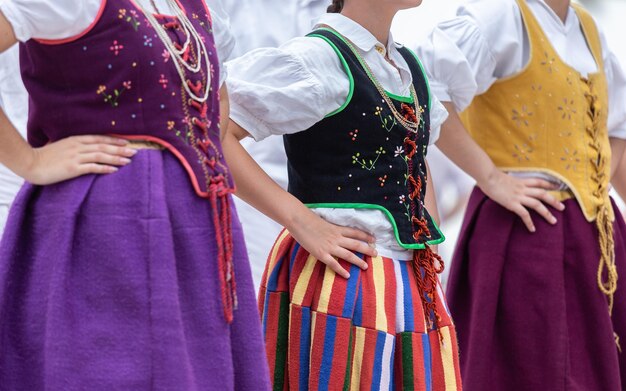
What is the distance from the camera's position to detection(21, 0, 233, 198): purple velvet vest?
1521 millimetres

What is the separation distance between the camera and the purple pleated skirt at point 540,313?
8.20 ft

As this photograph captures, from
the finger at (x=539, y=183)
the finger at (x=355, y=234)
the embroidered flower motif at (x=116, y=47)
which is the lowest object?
the finger at (x=539, y=183)

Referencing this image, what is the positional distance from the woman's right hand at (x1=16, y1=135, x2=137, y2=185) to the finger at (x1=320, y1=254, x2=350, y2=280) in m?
0.48

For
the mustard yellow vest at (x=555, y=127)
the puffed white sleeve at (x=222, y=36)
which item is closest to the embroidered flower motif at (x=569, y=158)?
the mustard yellow vest at (x=555, y=127)

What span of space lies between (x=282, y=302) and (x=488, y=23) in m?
0.97

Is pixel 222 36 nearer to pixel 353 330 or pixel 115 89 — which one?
pixel 115 89

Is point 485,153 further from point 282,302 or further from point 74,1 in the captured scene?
point 74,1

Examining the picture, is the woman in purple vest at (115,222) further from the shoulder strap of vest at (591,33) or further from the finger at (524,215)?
the shoulder strap of vest at (591,33)

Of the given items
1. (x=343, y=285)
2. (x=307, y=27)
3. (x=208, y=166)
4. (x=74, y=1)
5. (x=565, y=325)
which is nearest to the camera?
(x=74, y=1)

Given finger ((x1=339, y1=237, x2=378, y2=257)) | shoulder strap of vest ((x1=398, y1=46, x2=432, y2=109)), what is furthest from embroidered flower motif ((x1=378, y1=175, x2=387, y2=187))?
shoulder strap of vest ((x1=398, y1=46, x2=432, y2=109))

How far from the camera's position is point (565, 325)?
249cm

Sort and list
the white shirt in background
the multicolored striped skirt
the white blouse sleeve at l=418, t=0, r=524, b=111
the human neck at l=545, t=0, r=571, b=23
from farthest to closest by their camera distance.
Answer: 1. the human neck at l=545, t=0, r=571, b=23
2. the white blouse sleeve at l=418, t=0, r=524, b=111
3. the white shirt in background
4. the multicolored striped skirt

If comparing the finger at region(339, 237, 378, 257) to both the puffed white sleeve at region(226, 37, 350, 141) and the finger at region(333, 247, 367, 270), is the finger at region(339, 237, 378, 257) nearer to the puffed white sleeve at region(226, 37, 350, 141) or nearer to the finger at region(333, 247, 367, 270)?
the finger at region(333, 247, 367, 270)

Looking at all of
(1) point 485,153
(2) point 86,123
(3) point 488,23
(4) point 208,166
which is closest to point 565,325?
(1) point 485,153
